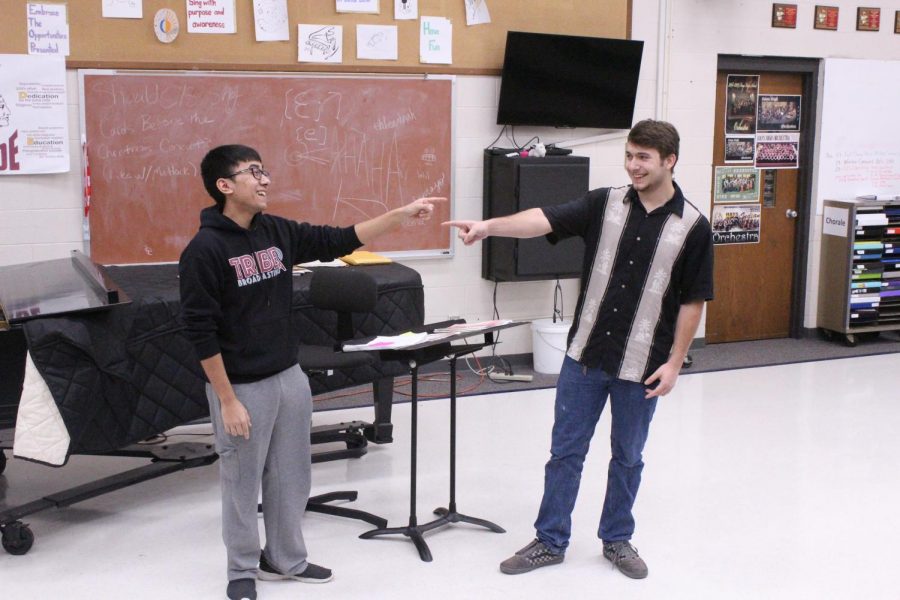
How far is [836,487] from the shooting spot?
4.15 m

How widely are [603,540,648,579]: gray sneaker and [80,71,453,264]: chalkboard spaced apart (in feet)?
8.88

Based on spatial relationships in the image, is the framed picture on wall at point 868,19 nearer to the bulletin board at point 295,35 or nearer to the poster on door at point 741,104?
the poster on door at point 741,104

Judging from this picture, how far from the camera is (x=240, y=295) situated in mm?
2947

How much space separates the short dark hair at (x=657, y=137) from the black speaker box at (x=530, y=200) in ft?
8.30

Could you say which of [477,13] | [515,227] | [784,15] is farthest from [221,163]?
[784,15]

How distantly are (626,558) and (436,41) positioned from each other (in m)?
3.30

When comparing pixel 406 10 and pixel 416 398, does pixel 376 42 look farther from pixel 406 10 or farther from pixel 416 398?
pixel 416 398

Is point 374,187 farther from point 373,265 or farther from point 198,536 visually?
point 198,536

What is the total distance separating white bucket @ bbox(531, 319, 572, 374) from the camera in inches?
232

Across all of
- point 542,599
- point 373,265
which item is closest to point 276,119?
point 373,265

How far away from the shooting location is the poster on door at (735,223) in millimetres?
6746

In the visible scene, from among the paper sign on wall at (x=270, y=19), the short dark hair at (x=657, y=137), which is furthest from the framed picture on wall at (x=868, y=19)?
the short dark hair at (x=657, y=137)

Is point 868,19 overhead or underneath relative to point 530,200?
overhead

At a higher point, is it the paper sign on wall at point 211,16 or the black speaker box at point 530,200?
the paper sign on wall at point 211,16
